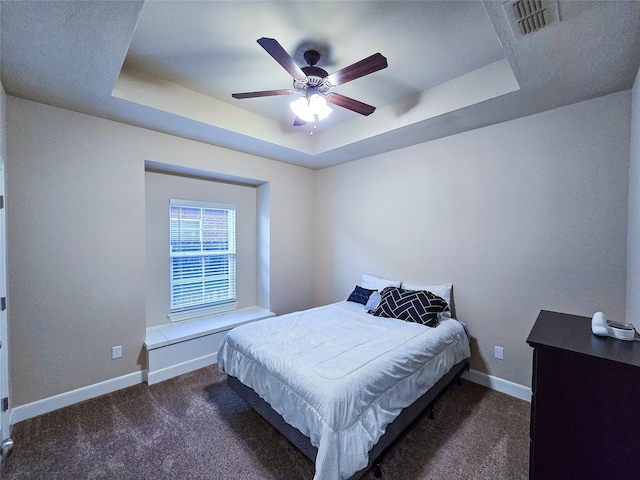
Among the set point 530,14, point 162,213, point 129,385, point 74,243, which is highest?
point 530,14

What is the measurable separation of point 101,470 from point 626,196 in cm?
428

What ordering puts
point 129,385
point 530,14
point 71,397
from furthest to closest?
point 129,385 < point 71,397 < point 530,14

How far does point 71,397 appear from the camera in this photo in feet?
8.09

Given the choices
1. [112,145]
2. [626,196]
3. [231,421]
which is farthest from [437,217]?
[112,145]

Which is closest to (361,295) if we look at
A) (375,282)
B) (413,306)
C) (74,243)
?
(375,282)

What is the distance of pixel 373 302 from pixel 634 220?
2.28 metres

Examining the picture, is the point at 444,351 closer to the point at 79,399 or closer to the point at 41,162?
the point at 79,399

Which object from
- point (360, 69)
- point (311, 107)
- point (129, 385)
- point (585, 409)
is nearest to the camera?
point (585, 409)

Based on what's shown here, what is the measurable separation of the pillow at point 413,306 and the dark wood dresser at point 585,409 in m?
1.28

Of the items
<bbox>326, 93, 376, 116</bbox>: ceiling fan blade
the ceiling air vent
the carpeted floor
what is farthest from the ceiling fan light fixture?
the carpeted floor

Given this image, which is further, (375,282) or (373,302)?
(375,282)

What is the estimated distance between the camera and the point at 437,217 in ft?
10.4

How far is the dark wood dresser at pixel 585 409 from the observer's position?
3.93 feet

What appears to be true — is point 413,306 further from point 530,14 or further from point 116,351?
point 116,351
